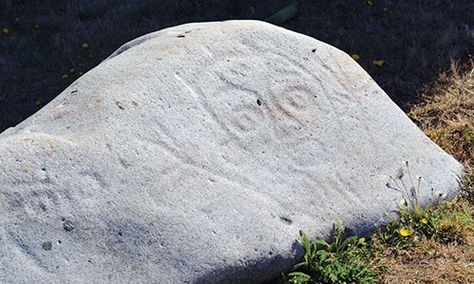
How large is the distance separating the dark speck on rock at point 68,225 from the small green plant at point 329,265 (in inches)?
35.9

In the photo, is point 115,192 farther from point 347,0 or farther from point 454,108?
point 347,0

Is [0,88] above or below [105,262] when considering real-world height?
below

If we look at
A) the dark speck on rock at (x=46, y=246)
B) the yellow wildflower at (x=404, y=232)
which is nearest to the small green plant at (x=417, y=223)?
the yellow wildflower at (x=404, y=232)

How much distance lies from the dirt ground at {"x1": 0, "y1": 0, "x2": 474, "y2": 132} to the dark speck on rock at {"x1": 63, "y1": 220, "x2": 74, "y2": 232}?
2.65 metres

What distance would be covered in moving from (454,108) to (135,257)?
2500 millimetres

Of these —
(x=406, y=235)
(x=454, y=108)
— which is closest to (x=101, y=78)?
(x=406, y=235)

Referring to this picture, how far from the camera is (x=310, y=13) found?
6117 millimetres

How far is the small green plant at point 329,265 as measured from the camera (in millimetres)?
3248

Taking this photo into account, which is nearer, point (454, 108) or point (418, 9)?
point (454, 108)

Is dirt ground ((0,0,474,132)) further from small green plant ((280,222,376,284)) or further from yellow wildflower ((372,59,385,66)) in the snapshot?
small green plant ((280,222,376,284))

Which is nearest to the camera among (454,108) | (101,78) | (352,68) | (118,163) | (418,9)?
(118,163)

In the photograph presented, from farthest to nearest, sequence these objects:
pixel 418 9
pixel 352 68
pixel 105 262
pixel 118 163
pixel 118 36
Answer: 1. pixel 118 36
2. pixel 418 9
3. pixel 352 68
4. pixel 118 163
5. pixel 105 262

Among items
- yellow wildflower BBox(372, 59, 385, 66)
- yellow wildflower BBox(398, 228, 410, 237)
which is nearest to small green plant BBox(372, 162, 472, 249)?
yellow wildflower BBox(398, 228, 410, 237)

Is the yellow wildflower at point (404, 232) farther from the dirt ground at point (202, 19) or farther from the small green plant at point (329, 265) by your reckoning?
the dirt ground at point (202, 19)
